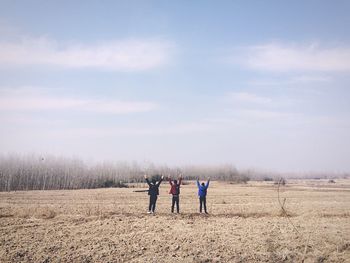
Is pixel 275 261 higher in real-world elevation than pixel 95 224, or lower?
lower

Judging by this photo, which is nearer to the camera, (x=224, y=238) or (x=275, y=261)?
(x=275, y=261)

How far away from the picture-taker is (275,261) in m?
15.0

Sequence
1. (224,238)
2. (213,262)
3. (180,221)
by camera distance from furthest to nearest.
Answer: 1. (180,221)
2. (224,238)
3. (213,262)

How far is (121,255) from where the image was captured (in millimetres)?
14711

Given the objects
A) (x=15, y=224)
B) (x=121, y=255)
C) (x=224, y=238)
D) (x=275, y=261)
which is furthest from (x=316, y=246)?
(x=15, y=224)

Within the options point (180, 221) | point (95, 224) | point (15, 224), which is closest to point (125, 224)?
point (95, 224)

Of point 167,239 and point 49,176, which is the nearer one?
point 167,239

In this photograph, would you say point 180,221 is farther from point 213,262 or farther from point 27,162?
point 27,162

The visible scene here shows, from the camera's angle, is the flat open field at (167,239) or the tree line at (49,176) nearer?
the flat open field at (167,239)

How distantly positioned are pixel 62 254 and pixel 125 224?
183 inches

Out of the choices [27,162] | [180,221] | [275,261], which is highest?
[27,162]

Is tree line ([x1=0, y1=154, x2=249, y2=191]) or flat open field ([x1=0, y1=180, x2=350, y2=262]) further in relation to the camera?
tree line ([x1=0, y1=154, x2=249, y2=191])

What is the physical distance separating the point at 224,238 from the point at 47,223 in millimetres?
9721

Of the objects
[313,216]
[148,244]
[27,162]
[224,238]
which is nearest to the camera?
[148,244]
